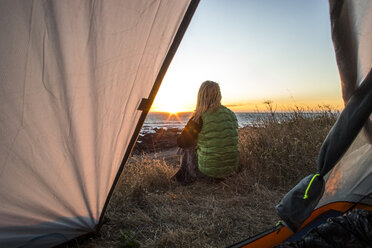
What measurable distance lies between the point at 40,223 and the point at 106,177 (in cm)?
54

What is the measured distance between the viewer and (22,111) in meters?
1.37

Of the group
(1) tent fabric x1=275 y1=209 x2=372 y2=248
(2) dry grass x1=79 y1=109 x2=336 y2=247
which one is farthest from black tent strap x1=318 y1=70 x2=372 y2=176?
(2) dry grass x1=79 y1=109 x2=336 y2=247

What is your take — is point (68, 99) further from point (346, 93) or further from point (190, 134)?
point (190, 134)

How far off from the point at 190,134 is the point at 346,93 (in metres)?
2.11

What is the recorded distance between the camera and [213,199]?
2691 mm

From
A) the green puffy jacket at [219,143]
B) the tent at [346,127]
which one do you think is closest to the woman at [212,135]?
the green puffy jacket at [219,143]

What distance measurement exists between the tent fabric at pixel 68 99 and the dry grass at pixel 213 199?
0.49 meters

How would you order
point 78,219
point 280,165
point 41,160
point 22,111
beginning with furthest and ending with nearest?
point 280,165, point 78,219, point 41,160, point 22,111

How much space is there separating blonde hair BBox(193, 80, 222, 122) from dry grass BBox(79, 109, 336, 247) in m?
1.00

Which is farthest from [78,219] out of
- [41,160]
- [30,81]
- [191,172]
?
[191,172]

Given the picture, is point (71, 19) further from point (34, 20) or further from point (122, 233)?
point (122, 233)

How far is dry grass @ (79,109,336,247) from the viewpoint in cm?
200

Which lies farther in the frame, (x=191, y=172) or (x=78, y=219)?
(x=191, y=172)

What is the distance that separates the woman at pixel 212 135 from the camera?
3262 mm
